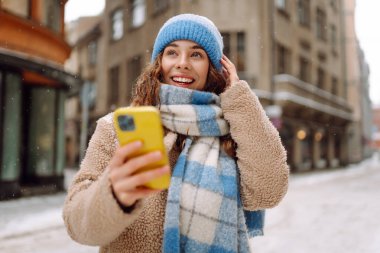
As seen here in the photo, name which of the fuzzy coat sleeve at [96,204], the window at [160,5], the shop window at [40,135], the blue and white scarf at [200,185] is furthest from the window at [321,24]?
the fuzzy coat sleeve at [96,204]

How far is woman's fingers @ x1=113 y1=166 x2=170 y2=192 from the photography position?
901mm

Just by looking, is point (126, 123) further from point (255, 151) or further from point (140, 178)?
point (255, 151)

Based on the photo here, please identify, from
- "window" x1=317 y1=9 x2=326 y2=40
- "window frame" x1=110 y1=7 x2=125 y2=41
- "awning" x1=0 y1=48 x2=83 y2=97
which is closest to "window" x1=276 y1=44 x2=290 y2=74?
"window" x1=317 y1=9 x2=326 y2=40

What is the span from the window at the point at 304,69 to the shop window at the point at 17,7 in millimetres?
15511

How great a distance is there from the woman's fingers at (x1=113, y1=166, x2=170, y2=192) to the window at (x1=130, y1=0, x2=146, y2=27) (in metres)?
20.8

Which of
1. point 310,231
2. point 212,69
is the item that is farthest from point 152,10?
point 212,69

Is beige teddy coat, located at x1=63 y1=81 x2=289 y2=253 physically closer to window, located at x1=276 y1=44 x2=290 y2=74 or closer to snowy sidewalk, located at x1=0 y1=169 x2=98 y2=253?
snowy sidewalk, located at x1=0 y1=169 x2=98 y2=253

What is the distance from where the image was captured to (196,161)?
54.4 inches

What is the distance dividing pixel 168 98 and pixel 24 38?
10.3 m

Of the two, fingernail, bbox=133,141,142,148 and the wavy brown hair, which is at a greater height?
the wavy brown hair

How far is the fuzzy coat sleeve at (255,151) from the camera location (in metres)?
1.39

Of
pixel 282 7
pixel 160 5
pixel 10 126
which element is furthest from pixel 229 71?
pixel 282 7

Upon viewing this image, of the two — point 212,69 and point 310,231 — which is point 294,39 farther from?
point 212,69

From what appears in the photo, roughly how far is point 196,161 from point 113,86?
23275mm
